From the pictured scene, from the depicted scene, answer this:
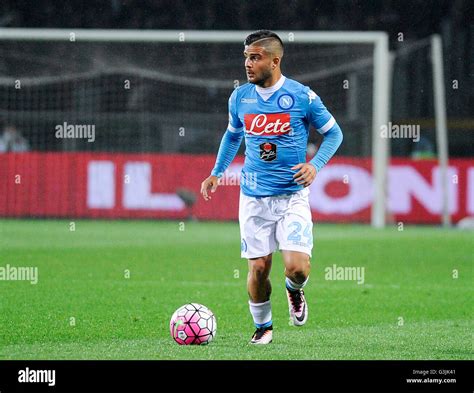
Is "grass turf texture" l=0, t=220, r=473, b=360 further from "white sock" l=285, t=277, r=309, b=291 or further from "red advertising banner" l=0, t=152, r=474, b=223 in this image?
"red advertising banner" l=0, t=152, r=474, b=223

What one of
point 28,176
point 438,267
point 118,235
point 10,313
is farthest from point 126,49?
point 10,313

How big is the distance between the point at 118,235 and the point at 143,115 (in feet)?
16.2

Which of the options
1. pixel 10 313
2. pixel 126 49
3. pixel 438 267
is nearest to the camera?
pixel 10 313

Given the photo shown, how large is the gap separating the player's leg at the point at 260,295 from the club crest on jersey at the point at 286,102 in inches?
41.6

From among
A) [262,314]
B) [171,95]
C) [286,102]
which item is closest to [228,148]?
[286,102]

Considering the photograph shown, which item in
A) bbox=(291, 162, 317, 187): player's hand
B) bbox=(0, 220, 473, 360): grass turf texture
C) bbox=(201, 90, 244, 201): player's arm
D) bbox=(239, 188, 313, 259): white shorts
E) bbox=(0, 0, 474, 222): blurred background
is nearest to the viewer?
bbox=(291, 162, 317, 187): player's hand

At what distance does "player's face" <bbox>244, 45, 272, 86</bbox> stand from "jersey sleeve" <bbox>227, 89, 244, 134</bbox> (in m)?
0.27

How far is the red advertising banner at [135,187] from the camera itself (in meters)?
21.9

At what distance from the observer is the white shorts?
314 inches

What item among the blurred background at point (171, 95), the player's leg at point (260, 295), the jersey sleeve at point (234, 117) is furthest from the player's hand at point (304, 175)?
the blurred background at point (171, 95)

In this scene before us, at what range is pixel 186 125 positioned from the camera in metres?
23.1

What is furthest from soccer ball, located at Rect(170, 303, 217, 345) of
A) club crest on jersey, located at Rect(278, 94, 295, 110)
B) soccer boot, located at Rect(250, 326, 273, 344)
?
club crest on jersey, located at Rect(278, 94, 295, 110)

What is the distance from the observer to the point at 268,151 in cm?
814
